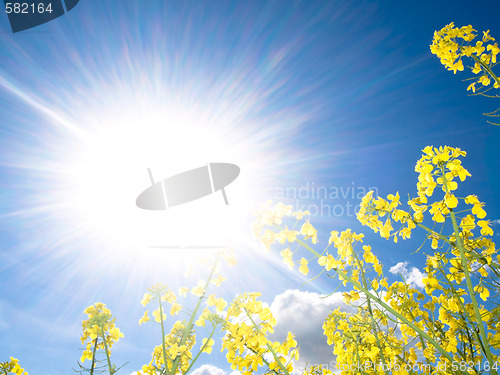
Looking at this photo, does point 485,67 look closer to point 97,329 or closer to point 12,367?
point 97,329

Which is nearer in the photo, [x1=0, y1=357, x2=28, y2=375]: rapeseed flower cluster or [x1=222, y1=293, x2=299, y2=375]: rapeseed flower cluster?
[x1=222, y1=293, x2=299, y2=375]: rapeseed flower cluster

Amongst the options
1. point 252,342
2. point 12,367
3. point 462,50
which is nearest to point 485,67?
point 462,50

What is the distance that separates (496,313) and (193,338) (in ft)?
8.21

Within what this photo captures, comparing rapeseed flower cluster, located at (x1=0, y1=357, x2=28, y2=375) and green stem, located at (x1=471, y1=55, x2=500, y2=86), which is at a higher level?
green stem, located at (x1=471, y1=55, x2=500, y2=86)

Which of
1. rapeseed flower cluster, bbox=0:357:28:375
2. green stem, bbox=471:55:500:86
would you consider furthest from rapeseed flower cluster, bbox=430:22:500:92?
rapeseed flower cluster, bbox=0:357:28:375

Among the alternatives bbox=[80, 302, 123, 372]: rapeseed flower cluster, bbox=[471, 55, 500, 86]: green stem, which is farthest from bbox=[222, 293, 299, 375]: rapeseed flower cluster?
bbox=[471, 55, 500, 86]: green stem

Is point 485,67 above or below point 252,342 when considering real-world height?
above

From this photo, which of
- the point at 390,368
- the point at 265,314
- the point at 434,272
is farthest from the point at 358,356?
the point at 265,314

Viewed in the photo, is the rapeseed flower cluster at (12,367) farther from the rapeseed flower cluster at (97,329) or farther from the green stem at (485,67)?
the green stem at (485,67)

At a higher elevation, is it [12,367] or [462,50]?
[462,50]

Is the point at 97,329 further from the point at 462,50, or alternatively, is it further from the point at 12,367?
the point at 462,50

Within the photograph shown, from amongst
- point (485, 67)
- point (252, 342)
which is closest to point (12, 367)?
point (252, 342)

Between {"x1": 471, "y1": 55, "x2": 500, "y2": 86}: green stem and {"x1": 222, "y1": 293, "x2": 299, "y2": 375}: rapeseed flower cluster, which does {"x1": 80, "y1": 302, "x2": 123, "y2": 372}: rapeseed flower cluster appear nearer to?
{"x1": 222, "y1": 293, "x2": 299, "y2": 375}: rapeseed flower cluster

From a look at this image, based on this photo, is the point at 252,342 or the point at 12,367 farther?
the point at 12,367
